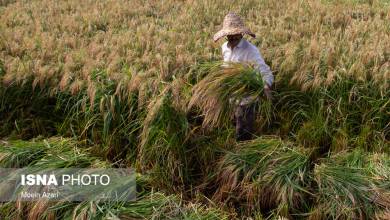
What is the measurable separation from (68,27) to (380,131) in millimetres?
4162

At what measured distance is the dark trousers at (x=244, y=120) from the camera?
4.18 metres

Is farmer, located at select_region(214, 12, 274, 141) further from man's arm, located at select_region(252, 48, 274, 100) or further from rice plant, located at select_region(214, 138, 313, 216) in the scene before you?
rice plant, located at select_region(214, 138, 313, 216)

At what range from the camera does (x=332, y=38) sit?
210 inches

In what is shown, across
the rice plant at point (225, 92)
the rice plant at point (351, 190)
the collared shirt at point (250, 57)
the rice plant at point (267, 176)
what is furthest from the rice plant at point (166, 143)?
the rice plant at point (351, 190)

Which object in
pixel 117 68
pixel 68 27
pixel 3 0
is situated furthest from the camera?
pixel 3 0

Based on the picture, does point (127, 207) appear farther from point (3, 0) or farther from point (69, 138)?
point (3, 0)

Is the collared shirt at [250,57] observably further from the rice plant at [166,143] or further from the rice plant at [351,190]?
the rice plant at [351,190]

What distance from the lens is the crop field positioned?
12.2 feet

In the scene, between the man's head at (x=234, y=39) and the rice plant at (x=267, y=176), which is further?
the man's head at (x=234, y=39)

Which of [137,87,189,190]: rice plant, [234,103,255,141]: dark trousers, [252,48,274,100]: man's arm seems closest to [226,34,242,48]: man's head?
[252,48,274,100]: man's arm

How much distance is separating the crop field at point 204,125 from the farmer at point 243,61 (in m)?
0.08

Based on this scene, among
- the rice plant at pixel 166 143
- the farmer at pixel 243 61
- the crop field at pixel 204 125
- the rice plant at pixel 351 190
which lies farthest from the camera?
the farmer at pixel 243 61

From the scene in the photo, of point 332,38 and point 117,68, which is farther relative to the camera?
point 332,38

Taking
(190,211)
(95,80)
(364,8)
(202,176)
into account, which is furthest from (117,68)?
(364,8)
